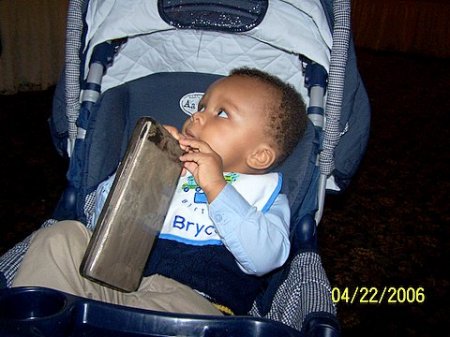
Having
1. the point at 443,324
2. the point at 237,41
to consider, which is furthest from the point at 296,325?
the point at 443,324

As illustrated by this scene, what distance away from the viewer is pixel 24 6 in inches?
145

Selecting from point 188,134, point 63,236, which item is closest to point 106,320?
point 63,236

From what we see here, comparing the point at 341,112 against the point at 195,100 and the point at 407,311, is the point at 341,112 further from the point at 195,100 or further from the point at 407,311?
the point at 407,311

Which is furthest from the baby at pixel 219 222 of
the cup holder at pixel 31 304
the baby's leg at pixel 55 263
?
the cup holder at pixel 31 304

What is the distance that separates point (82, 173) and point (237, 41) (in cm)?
53

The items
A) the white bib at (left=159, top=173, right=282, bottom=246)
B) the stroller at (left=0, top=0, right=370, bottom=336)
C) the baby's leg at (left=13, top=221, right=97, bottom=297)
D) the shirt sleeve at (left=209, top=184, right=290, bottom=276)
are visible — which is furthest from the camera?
the stroller at (left=0, top=0, right=370, bottom=336)

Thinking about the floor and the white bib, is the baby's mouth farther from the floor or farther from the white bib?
the floor

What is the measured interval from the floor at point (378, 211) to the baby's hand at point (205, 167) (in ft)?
3.15

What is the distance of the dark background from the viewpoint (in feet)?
6.65

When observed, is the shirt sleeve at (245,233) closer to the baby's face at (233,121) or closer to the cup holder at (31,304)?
the baby's face at (233,121)

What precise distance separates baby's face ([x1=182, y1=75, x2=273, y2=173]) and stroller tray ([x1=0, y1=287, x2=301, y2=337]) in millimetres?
471

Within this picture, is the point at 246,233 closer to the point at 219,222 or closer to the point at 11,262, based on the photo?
→ the point at 219,222

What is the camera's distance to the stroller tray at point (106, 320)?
0.81 metres
